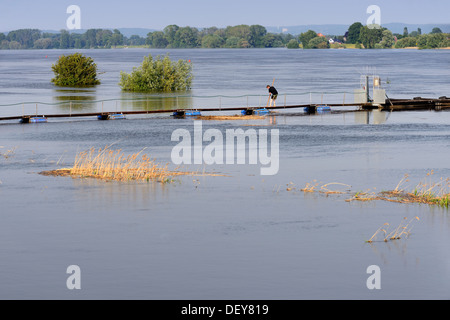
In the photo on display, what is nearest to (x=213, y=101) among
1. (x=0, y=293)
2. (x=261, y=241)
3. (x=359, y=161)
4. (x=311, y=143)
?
(x=311, y=143)

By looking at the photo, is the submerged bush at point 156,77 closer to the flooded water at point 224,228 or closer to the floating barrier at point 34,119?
the floating barrier at point 34,119

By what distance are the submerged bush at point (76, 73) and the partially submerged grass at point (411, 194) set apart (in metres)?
117

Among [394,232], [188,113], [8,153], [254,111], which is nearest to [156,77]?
[188,113]

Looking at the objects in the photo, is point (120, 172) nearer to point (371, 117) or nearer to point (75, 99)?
point (371, 117)

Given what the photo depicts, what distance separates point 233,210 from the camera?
37.1 meters

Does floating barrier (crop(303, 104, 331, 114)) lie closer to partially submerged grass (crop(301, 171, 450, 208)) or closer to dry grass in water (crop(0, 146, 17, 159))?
dry grass in water (crop(0, 146, 17, 159))

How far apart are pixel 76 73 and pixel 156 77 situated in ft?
97.1

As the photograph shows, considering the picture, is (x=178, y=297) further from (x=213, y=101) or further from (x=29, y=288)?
(x=213, y=101)

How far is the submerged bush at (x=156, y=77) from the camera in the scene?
13050 centimetres

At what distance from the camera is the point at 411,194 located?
39.3 m

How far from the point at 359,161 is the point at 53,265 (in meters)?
28.8

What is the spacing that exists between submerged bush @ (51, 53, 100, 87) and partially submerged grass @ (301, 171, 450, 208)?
117m

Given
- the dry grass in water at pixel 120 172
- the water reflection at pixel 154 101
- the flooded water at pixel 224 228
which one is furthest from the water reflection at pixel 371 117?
the dry grass in water at pixel 120 172

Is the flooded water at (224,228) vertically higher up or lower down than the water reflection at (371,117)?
lower down
